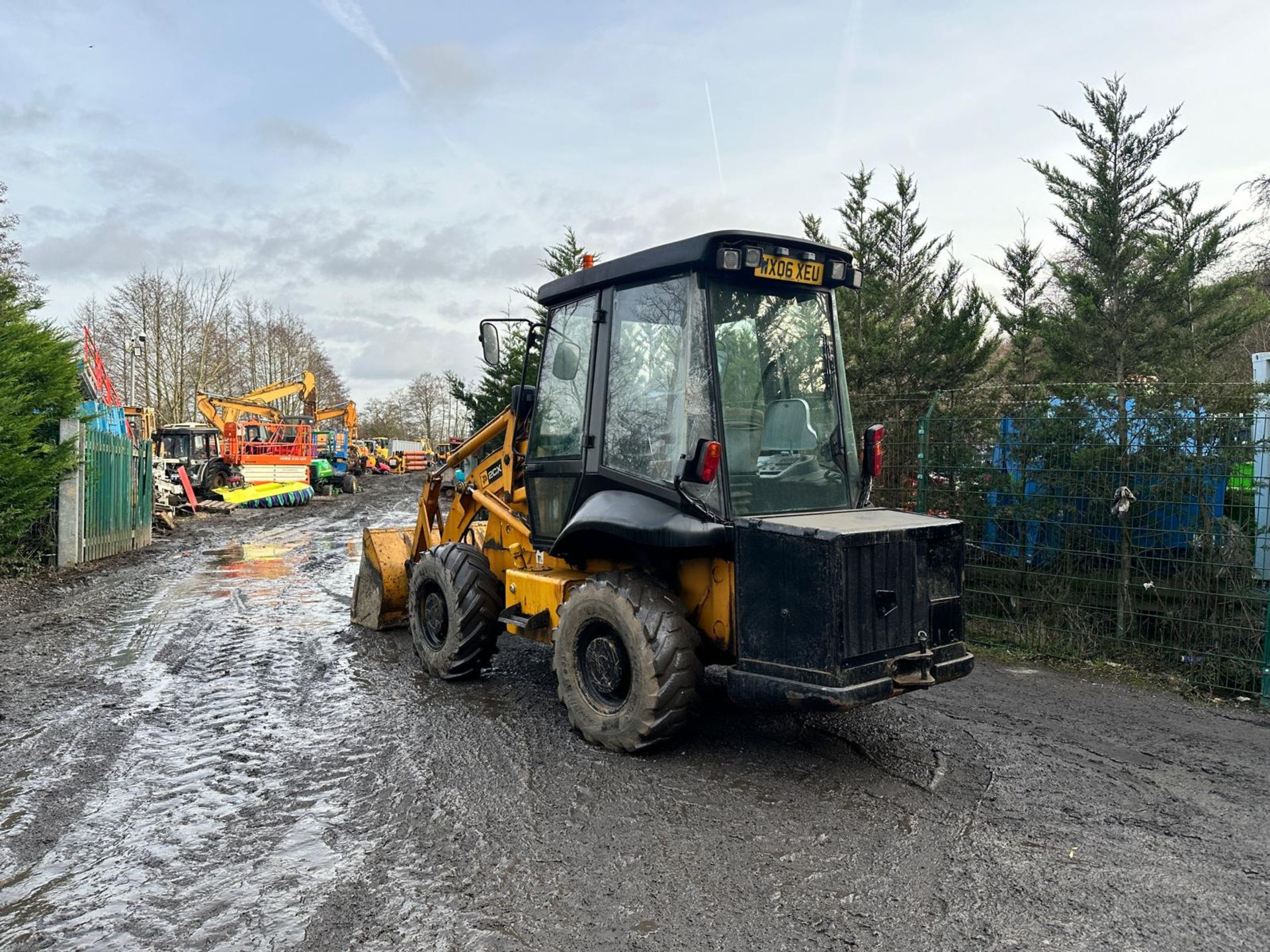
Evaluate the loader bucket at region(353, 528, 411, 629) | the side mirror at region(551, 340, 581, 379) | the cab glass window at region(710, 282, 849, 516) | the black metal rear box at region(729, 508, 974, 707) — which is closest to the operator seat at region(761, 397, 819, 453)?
the cab glass window at region(710, 282, 849, 516)

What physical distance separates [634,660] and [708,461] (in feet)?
3.47

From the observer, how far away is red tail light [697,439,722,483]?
4270mm

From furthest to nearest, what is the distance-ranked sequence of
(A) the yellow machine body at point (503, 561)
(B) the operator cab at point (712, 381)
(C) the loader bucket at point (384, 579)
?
(C) the loader bucket at point (384, 579)
(A) the yellow machine body at point (503, 561)
(B) the operator cab at point (712, 381)

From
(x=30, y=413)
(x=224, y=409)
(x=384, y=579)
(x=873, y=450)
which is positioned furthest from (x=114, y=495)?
(x=224, y=409)

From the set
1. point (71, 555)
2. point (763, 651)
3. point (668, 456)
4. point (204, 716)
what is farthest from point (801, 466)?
point (71, 555)

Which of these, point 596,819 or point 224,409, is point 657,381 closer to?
point 596,819

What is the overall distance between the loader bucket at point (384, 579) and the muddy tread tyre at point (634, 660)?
323cm

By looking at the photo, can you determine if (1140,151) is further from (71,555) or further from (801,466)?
(71,555)

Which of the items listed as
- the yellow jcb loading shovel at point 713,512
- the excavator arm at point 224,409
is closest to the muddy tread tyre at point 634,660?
the yellow jcb loading shovel at point 713,512

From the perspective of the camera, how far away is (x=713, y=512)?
14.3ft

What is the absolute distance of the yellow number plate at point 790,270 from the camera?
4591 mm

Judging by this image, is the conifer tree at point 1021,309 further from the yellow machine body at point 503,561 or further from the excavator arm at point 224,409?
the excavator arm at point 224,409

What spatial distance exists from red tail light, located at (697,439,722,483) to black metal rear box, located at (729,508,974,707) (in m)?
0.30

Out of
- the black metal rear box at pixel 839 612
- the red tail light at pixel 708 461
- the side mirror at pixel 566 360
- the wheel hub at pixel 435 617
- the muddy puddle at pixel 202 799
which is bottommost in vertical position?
the muddy puddle at pixel 202 799
